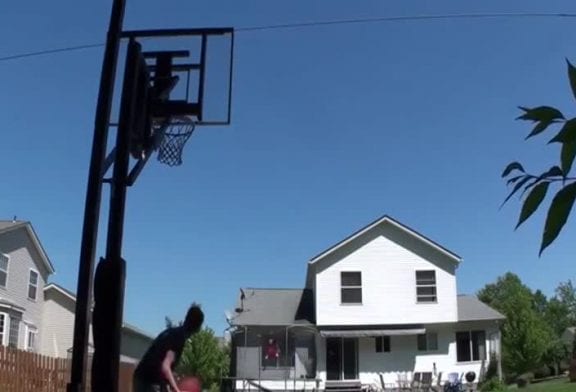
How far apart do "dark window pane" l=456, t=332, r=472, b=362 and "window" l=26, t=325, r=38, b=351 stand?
19.9 metres

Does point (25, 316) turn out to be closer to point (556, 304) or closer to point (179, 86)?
point (179, 86)

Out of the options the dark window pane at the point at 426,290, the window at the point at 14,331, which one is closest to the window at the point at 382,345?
the dark window pane at the point at 426,290

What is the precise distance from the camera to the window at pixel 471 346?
36.5 meters

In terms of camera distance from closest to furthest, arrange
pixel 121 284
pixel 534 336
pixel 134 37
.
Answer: pixel 121 284 → pixel 134 37 → pixel 534 336

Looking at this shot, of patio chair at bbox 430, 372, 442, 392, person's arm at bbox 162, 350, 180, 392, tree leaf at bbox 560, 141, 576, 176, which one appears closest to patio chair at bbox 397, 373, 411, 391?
patio chair at bbox 430, 372, 442, 392

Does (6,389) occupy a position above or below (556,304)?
below

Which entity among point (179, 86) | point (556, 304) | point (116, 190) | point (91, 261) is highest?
point (556, 304)

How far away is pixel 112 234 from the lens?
245 inches

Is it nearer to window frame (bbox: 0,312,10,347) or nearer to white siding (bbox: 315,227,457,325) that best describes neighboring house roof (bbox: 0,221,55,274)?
window frame (bbox: 0,312,10,347)

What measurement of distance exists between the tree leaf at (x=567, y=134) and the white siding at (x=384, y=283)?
35.1 meters

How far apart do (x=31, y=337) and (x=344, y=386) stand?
14929 mm

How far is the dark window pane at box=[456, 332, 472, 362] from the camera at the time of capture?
3647cm

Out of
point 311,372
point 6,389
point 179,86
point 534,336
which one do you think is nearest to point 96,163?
point 179,86

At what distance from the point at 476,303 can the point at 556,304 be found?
60.2m
